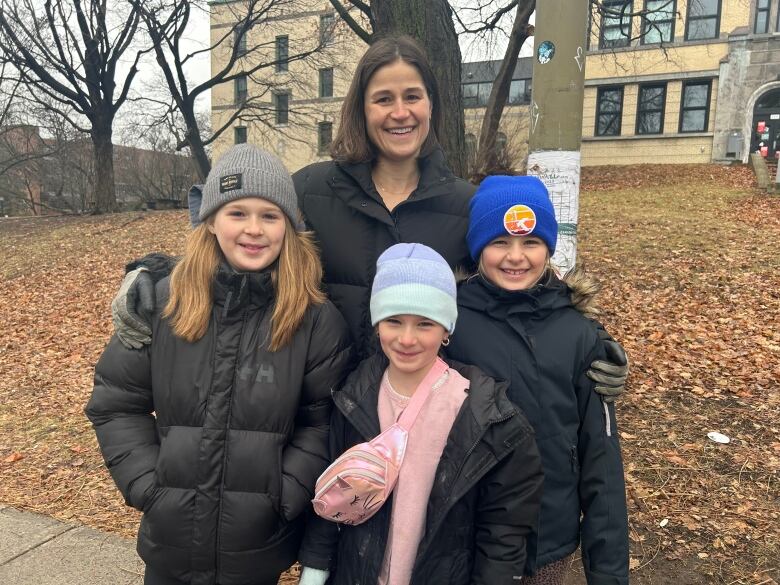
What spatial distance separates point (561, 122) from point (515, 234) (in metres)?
1.09

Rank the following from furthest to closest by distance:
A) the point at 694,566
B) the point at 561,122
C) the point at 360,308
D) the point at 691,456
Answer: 1. the point at 691,456
2. the point at 694,566
3. the point at 561,122
4. the point at 360,308

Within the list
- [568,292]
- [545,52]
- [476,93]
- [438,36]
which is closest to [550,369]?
[568,292]

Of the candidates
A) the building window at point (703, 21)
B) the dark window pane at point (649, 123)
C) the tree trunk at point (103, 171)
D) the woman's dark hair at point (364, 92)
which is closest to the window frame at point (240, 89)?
the tree trunk at point (103, 171)

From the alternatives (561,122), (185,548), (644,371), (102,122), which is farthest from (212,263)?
(102,122)

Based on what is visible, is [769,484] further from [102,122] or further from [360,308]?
[102,122]

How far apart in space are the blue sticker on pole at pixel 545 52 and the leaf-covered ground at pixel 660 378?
2705 millimetres

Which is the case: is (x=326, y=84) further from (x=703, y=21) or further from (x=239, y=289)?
(x=239, y=289)

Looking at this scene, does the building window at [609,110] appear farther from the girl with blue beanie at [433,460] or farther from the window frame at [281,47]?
the girl with blue beanie at [433,460]

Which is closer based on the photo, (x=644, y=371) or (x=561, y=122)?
(x=561, y=122)

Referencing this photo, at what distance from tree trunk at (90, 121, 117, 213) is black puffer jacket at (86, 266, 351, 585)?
69.2ft

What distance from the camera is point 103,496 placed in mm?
4168

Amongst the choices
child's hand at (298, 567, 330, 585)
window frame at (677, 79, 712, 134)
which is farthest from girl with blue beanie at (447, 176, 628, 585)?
window frame at (677, 79, 712, 134)

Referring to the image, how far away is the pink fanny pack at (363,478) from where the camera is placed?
173cm

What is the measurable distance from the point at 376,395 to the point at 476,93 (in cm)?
3446
